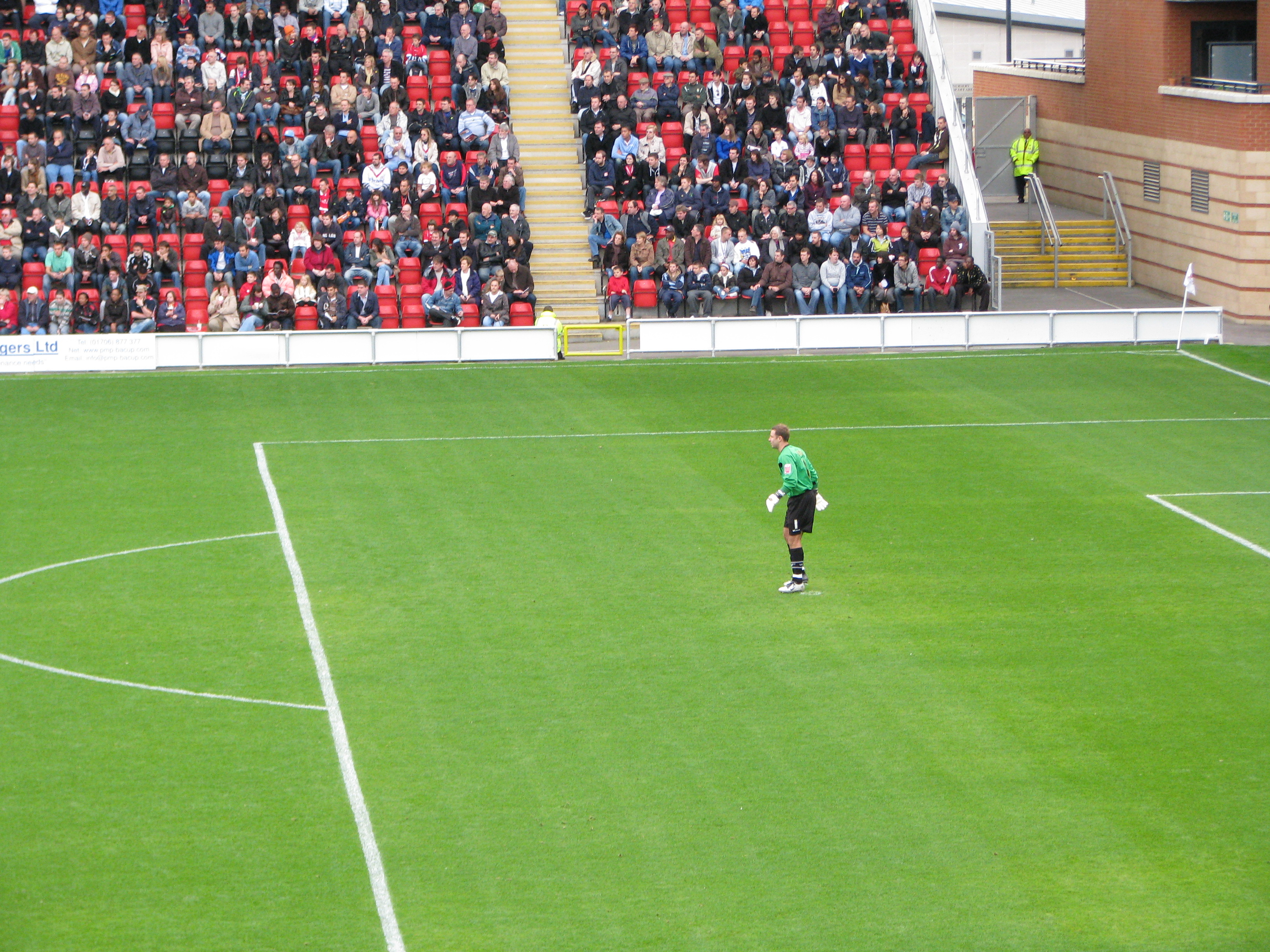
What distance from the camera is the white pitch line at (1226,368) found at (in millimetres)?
31913

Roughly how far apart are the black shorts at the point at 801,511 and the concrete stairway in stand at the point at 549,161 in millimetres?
20113

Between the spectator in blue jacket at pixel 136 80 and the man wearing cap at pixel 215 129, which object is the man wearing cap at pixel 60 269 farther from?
the spectator in blue jacket at pixel 136 80

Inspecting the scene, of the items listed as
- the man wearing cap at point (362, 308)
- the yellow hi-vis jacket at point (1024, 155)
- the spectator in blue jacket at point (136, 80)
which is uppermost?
the spectator in blue jacket at point (136, 80)

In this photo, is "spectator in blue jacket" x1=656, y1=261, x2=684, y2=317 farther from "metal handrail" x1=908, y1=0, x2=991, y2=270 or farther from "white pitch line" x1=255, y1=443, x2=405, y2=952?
"white pitch line" x1=255, y1=443, x2=405, y2=952

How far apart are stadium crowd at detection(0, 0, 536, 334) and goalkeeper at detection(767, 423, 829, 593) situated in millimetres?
18242

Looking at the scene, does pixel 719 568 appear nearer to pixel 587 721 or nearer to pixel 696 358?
pixel 587 721

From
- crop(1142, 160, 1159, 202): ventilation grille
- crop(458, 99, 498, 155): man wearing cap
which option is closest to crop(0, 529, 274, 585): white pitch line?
crop(458, 99, 498, 155): man wearing cap

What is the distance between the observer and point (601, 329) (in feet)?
120

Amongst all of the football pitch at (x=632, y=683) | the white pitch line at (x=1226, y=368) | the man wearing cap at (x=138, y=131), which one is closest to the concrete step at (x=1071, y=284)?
the white pitch line at (x=1226, y=368)

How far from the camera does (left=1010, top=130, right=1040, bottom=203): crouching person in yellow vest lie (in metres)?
47.2

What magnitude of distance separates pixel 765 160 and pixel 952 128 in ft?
16.4

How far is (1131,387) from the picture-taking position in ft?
104

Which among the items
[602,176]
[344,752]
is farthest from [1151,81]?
[344,752]

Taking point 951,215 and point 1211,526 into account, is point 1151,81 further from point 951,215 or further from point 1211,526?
point 1211,526
